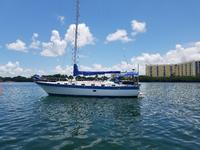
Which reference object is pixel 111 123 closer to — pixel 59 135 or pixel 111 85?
pixel 59 135

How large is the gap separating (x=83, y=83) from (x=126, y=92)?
7730 mm

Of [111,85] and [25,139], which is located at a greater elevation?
[111,85]

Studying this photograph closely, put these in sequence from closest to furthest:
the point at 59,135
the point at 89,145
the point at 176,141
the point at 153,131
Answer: the point at 89,145
the point at 176,141
the point at 59,135
the point at 153,131

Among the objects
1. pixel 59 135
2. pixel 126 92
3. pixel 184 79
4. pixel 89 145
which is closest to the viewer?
pixel 89 145

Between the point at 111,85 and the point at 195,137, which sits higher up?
the point at 111,85

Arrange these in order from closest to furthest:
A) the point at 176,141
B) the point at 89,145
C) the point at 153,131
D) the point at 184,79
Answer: the point at 89,145, the point at 176,141, the point at 153,131, the point at 184,79

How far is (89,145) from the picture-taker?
1313cm

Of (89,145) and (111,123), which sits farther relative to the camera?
(111,123)

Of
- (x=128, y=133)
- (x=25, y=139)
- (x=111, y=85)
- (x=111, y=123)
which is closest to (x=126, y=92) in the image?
(x=111, y=85)

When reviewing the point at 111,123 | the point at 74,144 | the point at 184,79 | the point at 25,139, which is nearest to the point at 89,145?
the point at 74,144

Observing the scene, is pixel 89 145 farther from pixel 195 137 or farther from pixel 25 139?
pixel 195 137

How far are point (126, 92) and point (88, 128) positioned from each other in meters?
26.4

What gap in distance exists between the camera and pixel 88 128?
17.6 m

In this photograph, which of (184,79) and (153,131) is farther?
(184,79)
